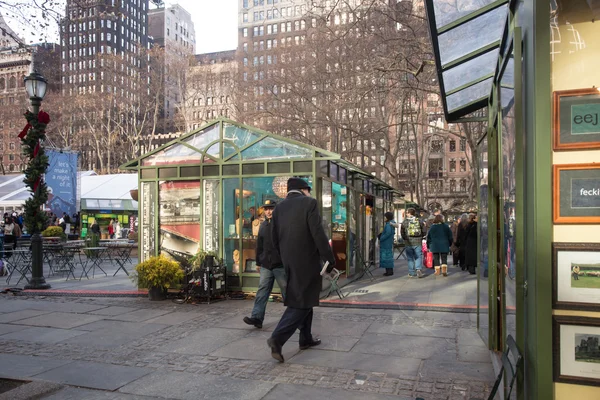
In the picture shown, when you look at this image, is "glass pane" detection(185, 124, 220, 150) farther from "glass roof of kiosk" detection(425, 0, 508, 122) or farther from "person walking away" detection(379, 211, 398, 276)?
"glass roof of kiosk" detection(425, 0, 508, 122)

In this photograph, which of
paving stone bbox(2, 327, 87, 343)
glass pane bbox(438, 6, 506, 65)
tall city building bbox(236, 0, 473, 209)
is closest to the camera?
glass pane bbox(438, 6, 506, 65)

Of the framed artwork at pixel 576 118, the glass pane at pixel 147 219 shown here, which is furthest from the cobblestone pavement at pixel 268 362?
the framed artwork at pixel 576 118

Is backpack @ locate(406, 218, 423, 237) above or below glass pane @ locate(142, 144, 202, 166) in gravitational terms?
below

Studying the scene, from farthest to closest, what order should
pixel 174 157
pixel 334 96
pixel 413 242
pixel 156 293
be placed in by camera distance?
1. pixel 334 96
2. pixel 413 242
3. pixel 174 157
4. pixel 156 293

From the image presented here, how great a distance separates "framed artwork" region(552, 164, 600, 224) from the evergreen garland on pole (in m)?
11.6

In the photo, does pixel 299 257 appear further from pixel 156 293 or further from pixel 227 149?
pixel 227 149

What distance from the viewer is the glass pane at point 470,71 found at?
4.75 meters

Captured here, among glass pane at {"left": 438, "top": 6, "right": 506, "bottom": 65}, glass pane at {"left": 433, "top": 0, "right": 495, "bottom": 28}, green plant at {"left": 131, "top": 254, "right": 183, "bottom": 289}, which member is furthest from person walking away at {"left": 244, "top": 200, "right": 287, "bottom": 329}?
glass pane at {"left": 433, "top": 0, "right": 495, "bottom": 28}

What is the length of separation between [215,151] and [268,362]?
5783 millimetres

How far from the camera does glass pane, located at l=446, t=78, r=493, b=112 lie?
5.47 m

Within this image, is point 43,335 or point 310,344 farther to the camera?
point 43,335

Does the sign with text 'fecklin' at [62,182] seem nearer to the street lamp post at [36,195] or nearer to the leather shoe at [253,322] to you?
the street lamp post at [36,195]

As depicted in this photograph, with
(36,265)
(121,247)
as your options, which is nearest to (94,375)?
(36,265)

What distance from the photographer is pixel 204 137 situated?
1046 centimetres
